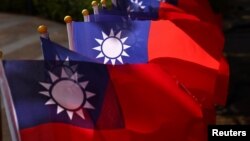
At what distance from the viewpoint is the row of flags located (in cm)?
391

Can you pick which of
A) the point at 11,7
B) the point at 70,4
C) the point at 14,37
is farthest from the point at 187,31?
the point at 11,7

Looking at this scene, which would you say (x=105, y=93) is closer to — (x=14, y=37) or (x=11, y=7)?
(x=14, y=37)

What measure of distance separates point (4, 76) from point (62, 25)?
10.5 meters

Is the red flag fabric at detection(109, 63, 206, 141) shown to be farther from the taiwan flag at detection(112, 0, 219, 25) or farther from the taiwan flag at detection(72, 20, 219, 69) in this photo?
the taiwan flag at detection(112, 0, 219, 25)

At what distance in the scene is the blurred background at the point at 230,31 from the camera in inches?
355

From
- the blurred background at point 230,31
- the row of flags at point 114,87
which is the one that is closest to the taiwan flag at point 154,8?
the row of flags at point 114,87

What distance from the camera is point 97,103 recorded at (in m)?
4.09

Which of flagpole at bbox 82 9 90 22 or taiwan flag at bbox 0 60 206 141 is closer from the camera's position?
taiwan flag at bbox 0 60 206 141

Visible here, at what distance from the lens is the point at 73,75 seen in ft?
13.1

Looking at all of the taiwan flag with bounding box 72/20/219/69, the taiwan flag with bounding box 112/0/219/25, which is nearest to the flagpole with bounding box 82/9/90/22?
the taiwan flag with bounding box 72/20/219/69

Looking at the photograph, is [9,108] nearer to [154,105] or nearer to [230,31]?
[154,105]

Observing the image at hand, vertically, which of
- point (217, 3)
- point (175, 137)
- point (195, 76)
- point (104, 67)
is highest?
point (104, 67)

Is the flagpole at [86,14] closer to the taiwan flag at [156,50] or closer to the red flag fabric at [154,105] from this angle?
the taiwan flag at [156,50]

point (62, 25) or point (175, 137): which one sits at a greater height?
point (175, 137)
